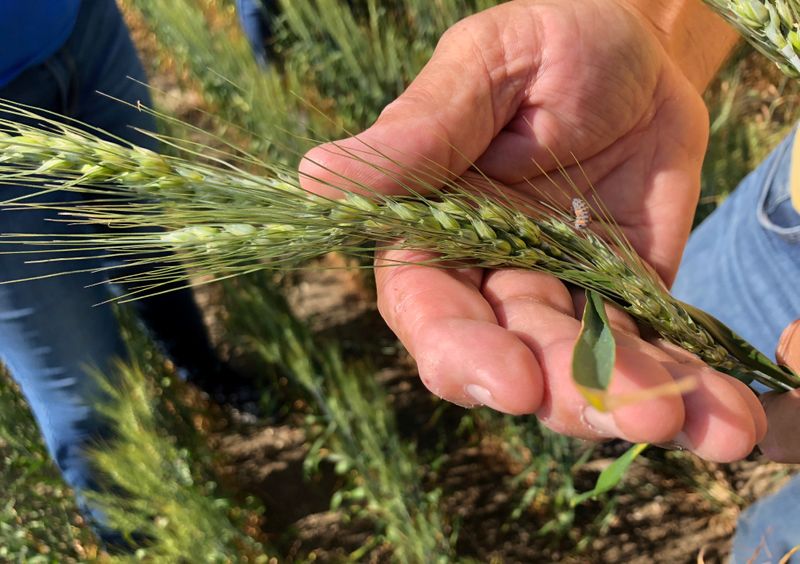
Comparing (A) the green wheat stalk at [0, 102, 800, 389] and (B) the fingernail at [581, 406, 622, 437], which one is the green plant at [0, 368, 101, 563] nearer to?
(A) the green wheat stalk at [0, 102, 800, 389]

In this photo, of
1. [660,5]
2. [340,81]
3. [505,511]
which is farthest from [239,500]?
[660,5]

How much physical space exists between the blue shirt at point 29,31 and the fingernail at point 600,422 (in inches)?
37.2

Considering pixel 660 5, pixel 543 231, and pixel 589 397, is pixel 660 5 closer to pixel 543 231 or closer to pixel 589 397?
pixel 543 231

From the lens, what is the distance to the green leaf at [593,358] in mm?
381

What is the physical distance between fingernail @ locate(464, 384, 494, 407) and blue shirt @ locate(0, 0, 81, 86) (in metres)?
0.84

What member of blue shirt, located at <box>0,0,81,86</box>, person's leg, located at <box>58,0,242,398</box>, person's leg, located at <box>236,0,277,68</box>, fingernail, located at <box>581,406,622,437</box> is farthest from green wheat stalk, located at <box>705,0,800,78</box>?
person's leg, located at <box>236,0,277,68</box>

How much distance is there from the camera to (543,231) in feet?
2.48

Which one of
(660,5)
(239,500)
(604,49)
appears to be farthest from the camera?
Answer: (239,500)

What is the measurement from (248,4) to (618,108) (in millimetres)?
1220

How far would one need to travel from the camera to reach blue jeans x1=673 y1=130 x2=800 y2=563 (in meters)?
0.88

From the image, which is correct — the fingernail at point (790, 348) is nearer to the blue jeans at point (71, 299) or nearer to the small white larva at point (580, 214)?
the small white larva at point (580, 214)

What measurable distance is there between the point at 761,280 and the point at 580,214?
0.42m

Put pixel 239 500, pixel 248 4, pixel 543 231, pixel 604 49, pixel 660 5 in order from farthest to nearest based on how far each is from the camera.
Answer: pixel 248 4 → pixel 239 500 → pixel 660 5 → pixel 604 49 → pixel 543 231

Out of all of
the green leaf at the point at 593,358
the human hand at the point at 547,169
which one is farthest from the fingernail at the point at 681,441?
the green leaf at the point at 593,358
